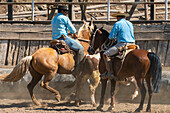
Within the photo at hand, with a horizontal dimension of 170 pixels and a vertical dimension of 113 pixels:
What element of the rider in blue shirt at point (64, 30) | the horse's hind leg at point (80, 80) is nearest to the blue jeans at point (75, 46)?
the rider in blue shirt at point (64, 30)

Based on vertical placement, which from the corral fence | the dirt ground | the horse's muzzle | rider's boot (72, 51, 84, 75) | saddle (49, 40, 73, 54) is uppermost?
the corral fence

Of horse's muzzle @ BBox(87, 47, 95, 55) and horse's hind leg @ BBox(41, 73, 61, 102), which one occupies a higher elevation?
horse's muzzle @ BBox(87, 47, 95, 55)

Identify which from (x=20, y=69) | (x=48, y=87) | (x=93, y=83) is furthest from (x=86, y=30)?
(x=20, y=69)

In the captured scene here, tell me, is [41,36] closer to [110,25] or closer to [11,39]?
[11,39]

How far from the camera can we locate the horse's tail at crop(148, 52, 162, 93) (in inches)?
337

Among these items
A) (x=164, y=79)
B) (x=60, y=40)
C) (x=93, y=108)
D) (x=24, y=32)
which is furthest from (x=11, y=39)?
(x=164, y=79)

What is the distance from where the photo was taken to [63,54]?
977 cm

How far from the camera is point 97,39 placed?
955 centimetres

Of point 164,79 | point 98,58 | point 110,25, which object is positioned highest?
point 110,25

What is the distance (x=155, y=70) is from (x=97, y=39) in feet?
6.03

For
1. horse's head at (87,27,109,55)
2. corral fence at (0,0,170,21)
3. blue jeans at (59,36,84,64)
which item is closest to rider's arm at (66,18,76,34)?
blue jeans at (59,36,84,64)

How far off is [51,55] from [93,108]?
72.9 inches

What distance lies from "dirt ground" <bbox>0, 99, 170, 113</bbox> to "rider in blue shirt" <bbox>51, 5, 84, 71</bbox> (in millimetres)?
1315

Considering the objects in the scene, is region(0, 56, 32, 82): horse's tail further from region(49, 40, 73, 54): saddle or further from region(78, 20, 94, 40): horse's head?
region(78, 20, 94, 40): horse's head
